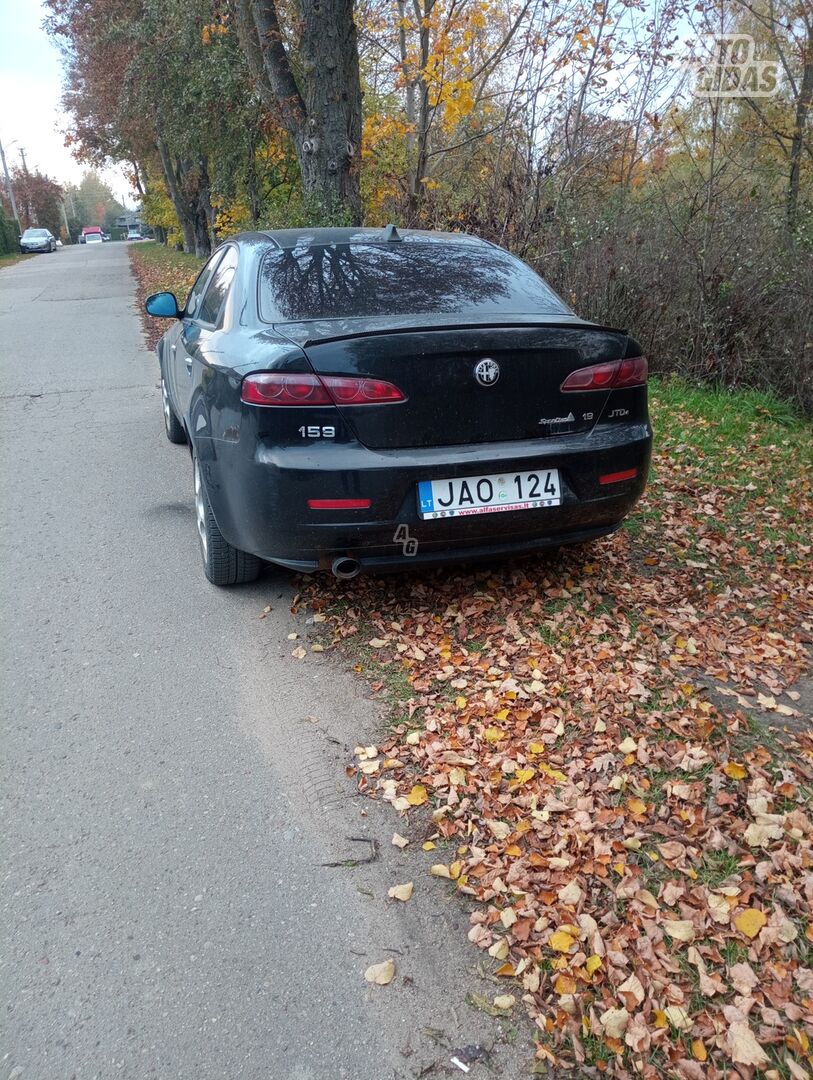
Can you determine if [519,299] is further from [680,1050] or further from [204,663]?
[680,1050]

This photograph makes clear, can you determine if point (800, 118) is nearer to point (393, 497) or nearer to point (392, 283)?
point (392, 283)

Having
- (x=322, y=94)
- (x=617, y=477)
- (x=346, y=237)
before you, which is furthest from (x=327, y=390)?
(x=322, y=94)

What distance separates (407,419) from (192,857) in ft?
5.74

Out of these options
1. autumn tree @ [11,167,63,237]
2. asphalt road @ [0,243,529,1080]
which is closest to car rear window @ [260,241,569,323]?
asphalt road @ [0,243,529,1080]

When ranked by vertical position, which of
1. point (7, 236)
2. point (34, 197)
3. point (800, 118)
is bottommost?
point (7, 236)

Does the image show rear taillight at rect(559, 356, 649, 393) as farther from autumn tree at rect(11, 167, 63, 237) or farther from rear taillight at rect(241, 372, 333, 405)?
autumn tree at rect(11, 167, 63, 237)

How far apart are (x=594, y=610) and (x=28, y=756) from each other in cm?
244

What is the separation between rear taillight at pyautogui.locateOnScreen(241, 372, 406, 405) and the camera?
3117mm

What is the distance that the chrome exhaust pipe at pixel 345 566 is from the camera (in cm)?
338

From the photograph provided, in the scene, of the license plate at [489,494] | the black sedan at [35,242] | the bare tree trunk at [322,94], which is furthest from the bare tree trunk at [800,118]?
the black sedan at [35,242]

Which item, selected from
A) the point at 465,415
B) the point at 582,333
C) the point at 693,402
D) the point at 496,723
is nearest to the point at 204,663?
the point at 496,723

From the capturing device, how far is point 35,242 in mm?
51812

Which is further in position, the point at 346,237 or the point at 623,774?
the point at 346,237

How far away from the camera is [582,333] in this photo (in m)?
3.42
